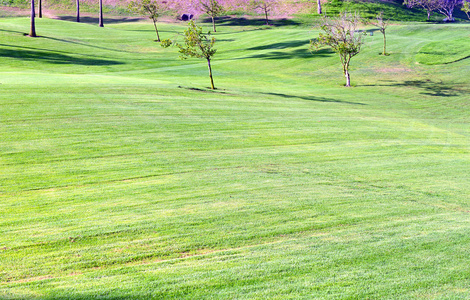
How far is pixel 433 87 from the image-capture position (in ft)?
142

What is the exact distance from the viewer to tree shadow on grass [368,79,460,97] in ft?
134

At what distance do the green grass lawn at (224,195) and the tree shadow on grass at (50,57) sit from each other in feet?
64.3

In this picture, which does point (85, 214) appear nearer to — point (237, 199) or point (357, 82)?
point (237, 199)

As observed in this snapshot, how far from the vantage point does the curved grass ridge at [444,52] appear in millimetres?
51844

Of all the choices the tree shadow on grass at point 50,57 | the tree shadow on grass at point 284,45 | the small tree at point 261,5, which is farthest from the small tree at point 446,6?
the tree shadow on grass at point 50,57

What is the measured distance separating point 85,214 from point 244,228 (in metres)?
4.51

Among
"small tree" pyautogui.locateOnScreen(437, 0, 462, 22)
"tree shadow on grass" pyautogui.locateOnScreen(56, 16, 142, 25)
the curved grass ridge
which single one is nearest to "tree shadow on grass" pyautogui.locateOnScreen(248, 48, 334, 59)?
the curved grass ridge

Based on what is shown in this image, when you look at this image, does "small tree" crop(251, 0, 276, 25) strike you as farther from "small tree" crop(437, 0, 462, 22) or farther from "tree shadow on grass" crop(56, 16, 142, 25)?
"small tree" crop(437, 0, 462, 22)

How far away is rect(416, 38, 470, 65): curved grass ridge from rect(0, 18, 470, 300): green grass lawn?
59.1ft

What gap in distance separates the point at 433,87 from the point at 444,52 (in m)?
14.8

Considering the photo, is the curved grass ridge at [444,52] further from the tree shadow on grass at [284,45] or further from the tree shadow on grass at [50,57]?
the tree shadow on grass at [50,57]

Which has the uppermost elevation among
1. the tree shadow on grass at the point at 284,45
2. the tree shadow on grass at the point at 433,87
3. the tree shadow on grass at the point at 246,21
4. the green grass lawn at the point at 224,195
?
the tree shadow on grass at the point at 246,21

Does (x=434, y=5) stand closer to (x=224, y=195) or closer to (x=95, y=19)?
(x=95, y=19)

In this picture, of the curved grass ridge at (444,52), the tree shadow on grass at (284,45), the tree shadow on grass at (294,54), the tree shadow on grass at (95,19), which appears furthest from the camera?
the tree shadow on grass at (95,19)
